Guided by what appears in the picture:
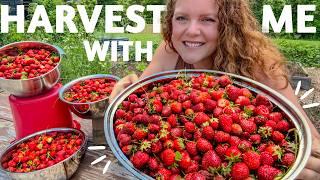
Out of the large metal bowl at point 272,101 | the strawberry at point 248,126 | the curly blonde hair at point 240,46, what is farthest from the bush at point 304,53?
the strawberry at point 248,126

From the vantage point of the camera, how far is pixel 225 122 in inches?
42.9

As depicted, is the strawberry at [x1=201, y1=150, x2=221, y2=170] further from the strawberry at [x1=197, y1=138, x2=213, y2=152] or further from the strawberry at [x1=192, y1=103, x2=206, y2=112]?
the strawberry at [x1=192, y1=103, x2=206, y2=112]

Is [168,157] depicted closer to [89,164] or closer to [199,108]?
[199,108]

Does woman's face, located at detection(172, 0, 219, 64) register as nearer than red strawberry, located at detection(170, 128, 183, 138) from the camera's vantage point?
No

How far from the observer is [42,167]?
5.09 ft

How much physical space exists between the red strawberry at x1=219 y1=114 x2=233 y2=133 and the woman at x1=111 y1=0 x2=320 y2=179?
496mm

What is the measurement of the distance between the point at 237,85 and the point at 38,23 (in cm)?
435

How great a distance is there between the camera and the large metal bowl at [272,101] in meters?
0.96

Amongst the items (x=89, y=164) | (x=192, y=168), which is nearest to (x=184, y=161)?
(x=192, y=168)

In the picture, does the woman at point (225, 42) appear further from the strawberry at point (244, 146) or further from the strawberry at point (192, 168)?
the strawberry at point (192, 168)

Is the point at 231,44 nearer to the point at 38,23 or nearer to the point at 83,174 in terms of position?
the point at 83,174

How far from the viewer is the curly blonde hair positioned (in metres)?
1.54

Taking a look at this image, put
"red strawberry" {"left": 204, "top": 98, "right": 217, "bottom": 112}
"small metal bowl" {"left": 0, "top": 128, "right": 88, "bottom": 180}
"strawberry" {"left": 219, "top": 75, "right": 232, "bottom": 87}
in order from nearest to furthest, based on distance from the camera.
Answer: "red strawberry" {"left": 204, "top": 98, "right": 217, "bottom": 112} < "strawberry" {"left": 219, "top": 75, "right": 232, "bottom": 87} < "small metal bowl" {"left": 0, "top": 128, "right": 88, "bottom": 180}

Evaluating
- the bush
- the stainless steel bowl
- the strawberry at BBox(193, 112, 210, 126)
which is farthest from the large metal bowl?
the bush
